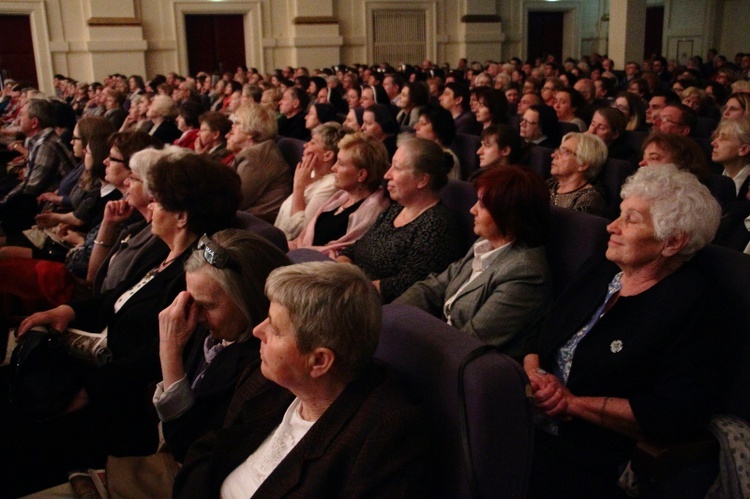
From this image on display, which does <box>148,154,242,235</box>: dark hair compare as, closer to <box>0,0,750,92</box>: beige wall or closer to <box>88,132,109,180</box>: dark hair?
<box>88,132,109,180</box>: dark hair

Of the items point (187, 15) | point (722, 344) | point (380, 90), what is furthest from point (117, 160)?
point (187, 15)

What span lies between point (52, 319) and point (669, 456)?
6.81ft

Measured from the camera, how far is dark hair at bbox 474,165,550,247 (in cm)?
→ 250

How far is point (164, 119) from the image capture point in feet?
21.6

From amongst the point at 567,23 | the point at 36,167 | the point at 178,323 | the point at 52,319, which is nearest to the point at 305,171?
the point at 52,319

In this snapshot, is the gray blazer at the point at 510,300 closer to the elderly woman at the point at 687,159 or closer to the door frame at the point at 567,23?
the elderly woman at the point at 687,159

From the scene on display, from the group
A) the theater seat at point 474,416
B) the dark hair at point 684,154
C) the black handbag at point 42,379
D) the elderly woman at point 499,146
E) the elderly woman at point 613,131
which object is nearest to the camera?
the theater seat at point 474,416

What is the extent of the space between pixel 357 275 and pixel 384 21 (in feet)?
52.7

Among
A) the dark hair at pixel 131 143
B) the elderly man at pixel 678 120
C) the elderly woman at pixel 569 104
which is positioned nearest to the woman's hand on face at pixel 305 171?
the dark hair at pixel 131 143

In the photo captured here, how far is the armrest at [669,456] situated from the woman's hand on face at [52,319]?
196cm

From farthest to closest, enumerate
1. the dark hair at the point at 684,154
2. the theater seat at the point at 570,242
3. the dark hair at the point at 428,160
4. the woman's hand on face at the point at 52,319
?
1. the dark hair at the point at 684,154
2. the dark hair at the point at 428,160
3. the woman's hand on face at the point at 52,319
4. the theater seat at the point at 570,242

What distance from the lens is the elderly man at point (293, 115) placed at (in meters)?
6.88

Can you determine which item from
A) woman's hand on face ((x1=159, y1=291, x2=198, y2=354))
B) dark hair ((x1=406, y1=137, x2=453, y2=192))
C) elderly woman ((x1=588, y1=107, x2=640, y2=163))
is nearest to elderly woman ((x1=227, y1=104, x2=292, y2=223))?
dark hair ((x1=406, y1=137, x2=453, y2=192))

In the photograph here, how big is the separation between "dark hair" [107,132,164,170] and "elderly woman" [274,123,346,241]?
787mm
